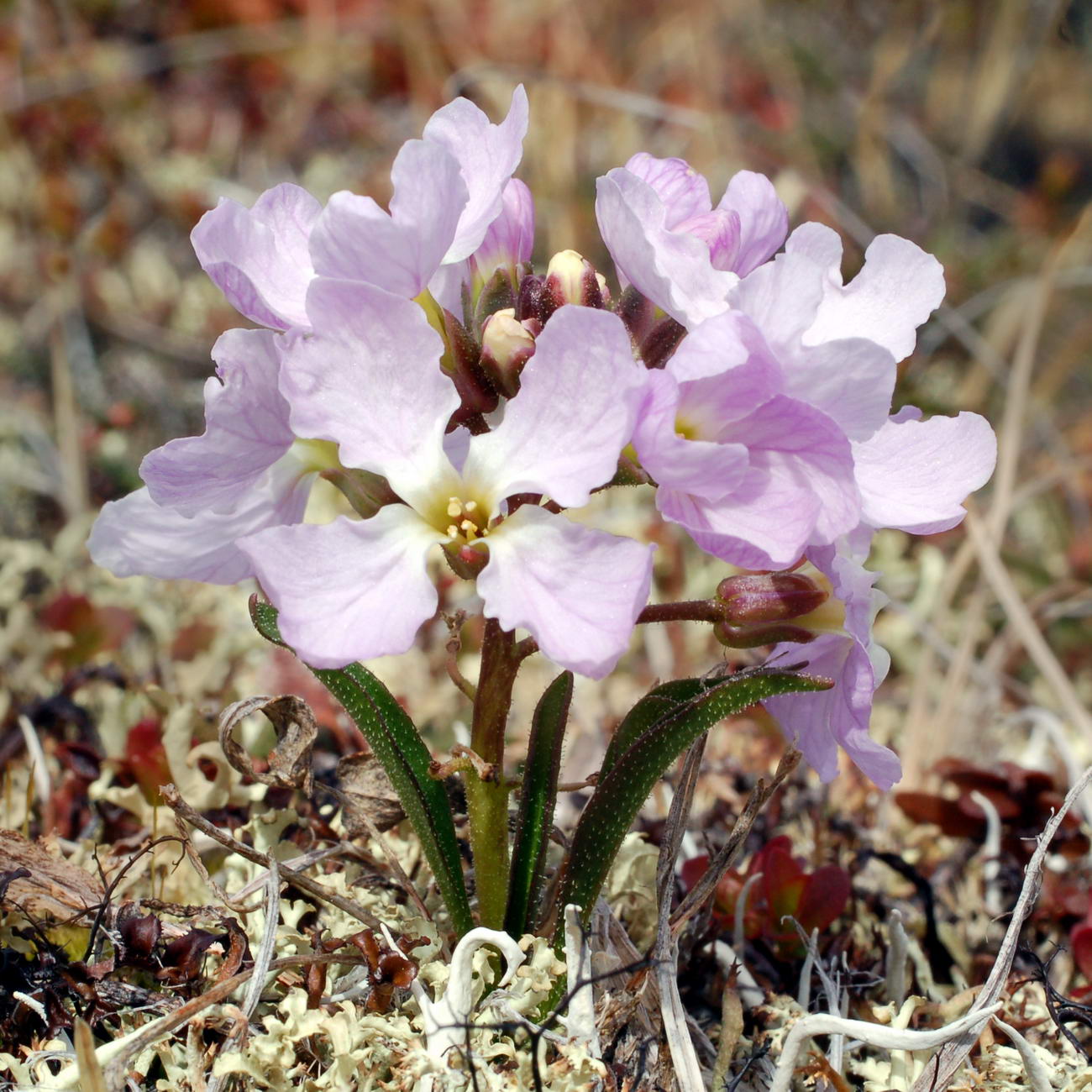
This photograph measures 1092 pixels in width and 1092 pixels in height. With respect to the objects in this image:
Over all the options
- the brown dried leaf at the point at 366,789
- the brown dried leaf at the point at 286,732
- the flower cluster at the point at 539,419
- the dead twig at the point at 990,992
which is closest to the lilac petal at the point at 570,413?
the flower cluster at the point at 539,419

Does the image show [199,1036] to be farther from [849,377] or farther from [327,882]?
[849,377]

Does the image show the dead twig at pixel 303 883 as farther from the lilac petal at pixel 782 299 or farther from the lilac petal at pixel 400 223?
the lilac petal at pixel 782 299

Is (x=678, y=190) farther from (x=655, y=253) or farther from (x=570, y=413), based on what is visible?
(x=570, y=413)

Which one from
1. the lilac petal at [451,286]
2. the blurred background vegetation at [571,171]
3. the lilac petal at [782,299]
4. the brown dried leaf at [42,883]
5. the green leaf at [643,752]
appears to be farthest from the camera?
the blurred background vegetation at [571,171]

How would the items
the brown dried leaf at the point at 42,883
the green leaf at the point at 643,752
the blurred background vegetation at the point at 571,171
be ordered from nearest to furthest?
the green leaf at the point at 643,752
the brown dried leaf at the point at 42,883
the blurred background vegetation at the point at 571,171

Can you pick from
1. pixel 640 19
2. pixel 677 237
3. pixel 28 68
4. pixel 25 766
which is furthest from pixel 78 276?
pixel 677 237

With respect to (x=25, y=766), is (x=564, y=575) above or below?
above

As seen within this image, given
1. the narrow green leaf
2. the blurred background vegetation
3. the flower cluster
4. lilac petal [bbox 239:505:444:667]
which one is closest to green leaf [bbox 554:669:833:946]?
the narrow green leaf
